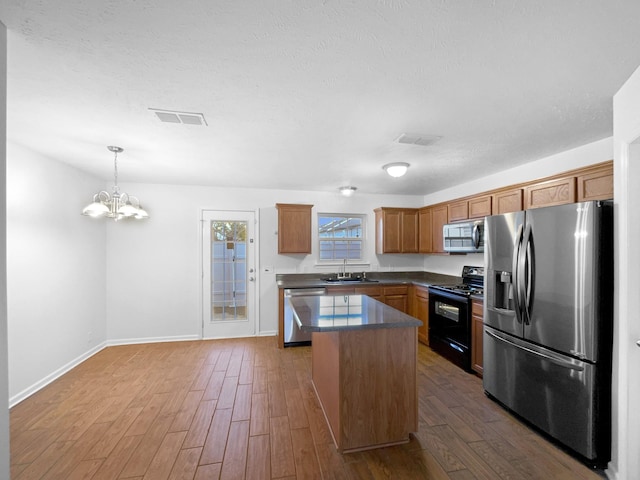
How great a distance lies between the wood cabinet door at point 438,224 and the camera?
436 centimetres

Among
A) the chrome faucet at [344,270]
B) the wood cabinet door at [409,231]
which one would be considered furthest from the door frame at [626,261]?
the chrome faucet at [344,270]

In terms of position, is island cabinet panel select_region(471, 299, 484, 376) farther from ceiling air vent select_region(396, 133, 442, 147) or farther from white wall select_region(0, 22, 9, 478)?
white wall select_region(0, 22, 9, 478)

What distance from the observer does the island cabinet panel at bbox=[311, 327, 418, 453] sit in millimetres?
2031

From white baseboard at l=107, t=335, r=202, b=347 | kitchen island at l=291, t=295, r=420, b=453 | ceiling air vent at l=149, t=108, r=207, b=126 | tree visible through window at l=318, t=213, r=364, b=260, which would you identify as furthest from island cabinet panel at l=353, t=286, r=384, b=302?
ceiling air vent at l=149, t=108, r=207, b=126

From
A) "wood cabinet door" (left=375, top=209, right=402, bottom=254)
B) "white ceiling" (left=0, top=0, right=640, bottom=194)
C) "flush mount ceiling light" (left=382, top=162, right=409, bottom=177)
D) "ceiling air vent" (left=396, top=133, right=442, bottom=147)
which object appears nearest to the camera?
"white ceiling" (left=0, top=0, right=640, bottom=194)

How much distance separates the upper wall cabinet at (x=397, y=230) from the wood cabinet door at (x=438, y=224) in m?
0.44

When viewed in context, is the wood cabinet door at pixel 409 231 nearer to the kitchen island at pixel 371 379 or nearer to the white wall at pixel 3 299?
the kitchen island at pixel 371 379

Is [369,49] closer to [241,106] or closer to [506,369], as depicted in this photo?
[241,106]

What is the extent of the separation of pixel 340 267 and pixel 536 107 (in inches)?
144

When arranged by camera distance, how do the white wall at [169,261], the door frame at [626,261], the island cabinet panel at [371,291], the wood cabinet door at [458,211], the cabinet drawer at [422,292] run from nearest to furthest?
the door frame at [626,261]
the wood cabinet door at [458,211]
the cabinet drawer at [422,292]
the white wall at [169,261]
the island cabinet panel at [371,291]

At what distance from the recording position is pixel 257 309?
470 centimetres

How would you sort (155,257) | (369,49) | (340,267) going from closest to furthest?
(369,49) < (155,257) < (340,267)

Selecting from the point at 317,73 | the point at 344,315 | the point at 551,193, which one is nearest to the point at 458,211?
the point at 551,193

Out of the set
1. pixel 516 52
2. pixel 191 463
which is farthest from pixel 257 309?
pixel 516 52
